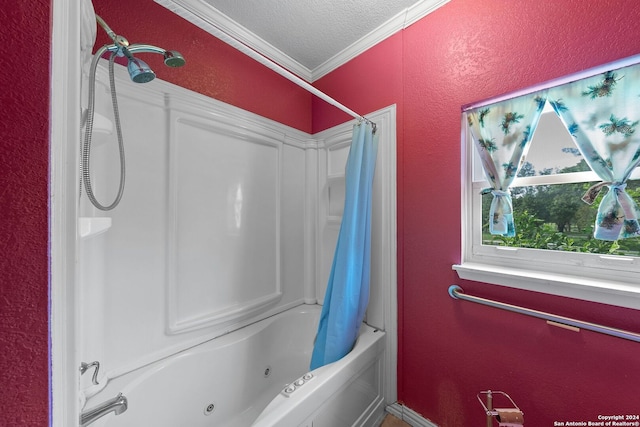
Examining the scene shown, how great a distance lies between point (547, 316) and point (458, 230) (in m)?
0.48

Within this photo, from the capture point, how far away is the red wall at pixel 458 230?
893 millimetres

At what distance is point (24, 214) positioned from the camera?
0.36 m

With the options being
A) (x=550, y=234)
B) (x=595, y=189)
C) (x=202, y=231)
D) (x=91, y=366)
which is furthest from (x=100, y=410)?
(x=595, y=189)

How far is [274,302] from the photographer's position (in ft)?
5.72

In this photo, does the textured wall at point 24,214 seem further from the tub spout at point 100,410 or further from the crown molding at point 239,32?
the crown molding at point 239,32

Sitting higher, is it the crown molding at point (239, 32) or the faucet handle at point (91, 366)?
the crown molding at point (239, 32)

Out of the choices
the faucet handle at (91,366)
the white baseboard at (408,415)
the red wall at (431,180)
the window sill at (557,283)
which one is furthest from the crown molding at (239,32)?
the white baseboard at (408,415)

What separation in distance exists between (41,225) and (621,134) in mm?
1695

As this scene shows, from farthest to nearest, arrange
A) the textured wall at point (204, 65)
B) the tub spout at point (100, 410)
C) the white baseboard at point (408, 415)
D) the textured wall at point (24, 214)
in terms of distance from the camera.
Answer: the white baseboard at point (408, 415) → the textured wall at point (204, 65) → the tub spout at point (100, 410) → the textured wall at point (24, 214)

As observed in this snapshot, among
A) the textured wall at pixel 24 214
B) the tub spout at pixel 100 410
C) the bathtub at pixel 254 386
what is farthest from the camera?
the bathtub at pixel 254 386

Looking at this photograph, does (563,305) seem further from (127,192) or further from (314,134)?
(127,192)

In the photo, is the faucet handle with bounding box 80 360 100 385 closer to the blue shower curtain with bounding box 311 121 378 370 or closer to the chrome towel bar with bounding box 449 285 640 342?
the blue shower curtain with bounding box 311 121 378 370

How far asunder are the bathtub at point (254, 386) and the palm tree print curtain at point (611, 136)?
1195mm

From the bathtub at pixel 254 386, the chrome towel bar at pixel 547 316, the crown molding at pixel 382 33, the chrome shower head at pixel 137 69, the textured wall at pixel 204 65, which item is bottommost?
the bathtub at pixel 254 386
